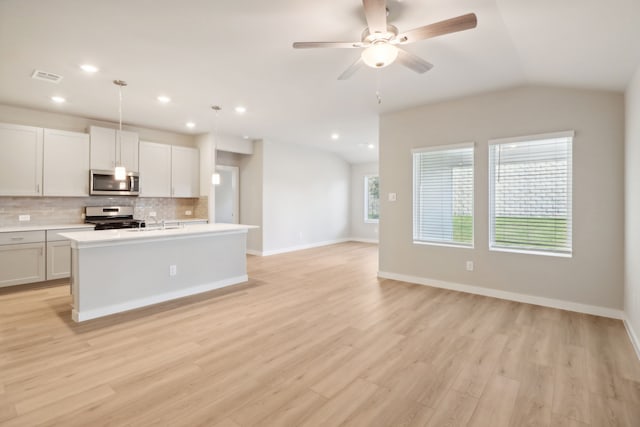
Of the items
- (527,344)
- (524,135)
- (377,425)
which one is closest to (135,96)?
(377,425)

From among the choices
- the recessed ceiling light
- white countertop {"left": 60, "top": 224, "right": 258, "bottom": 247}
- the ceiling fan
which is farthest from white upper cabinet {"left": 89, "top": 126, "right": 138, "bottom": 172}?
the ceiling fan

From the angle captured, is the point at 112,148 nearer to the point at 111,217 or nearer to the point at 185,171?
the point at 111,217

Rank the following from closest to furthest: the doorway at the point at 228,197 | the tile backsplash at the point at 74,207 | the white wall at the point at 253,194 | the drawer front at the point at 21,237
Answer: the drawer front at the point at 21,237 < the tile backsplash at the point at 74,207 < the white wall at the point at 253,194 < the doorway at the point at 228,197

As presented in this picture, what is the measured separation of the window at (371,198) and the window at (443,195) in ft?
15.8

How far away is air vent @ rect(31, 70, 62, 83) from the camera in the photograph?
139 inches

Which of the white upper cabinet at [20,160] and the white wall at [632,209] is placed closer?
the white wall at [632,209]

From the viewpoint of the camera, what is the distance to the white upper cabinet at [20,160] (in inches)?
183

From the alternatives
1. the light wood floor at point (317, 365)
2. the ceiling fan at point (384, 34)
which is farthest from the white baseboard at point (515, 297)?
the ceiling fan at point (384, 34)

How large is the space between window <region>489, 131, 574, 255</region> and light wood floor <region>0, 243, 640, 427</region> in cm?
83

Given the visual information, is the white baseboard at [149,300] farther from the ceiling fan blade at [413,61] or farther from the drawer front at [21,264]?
the ceiling fan blade at [413,61]

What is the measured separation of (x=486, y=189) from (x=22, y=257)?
6481 millimetres

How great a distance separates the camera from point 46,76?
3.61 metres

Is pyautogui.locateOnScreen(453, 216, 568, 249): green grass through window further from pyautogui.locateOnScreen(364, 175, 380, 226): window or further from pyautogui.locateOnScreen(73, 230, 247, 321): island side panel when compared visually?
pyautogui.locateOnScreen(364, 175, 380, 226): window

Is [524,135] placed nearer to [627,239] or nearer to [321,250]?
[627,239]
